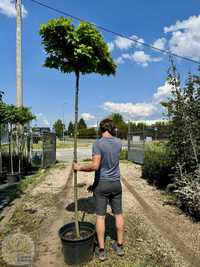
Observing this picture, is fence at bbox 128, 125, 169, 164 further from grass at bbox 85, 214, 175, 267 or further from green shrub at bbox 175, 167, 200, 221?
grass at bbox 85, 214, 175, 267

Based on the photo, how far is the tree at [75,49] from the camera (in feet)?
13.2

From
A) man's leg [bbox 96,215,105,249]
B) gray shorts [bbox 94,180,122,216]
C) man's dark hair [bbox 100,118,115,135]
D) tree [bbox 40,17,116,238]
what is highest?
tree [bbox 40,17,116,238]

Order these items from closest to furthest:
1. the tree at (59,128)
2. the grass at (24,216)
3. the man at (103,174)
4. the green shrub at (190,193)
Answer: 1. the man at (103,174)
2. the grass at (24,216)
3. the green shrub at (190,193)
4. the tree at (59,128)

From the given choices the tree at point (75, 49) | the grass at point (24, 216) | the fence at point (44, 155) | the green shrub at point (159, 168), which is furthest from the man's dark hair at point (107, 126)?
the fence at point (44, 155)

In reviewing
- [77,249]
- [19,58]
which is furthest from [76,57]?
[19,58]

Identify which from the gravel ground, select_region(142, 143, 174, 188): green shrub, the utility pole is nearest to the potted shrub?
the gravel ground

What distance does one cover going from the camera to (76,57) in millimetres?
4113

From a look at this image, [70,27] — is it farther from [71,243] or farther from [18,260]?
[18,260]

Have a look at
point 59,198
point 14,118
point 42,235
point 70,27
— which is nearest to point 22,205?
point 59,198

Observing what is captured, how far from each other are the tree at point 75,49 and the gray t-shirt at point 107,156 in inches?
14.1

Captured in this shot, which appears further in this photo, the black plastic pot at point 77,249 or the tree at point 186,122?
the tree at point 186,122

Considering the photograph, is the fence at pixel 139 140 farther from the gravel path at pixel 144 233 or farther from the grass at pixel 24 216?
the grass at pixel 24 216

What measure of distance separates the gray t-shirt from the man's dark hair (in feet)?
0.42

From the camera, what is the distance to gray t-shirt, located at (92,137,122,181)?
3.95 m
